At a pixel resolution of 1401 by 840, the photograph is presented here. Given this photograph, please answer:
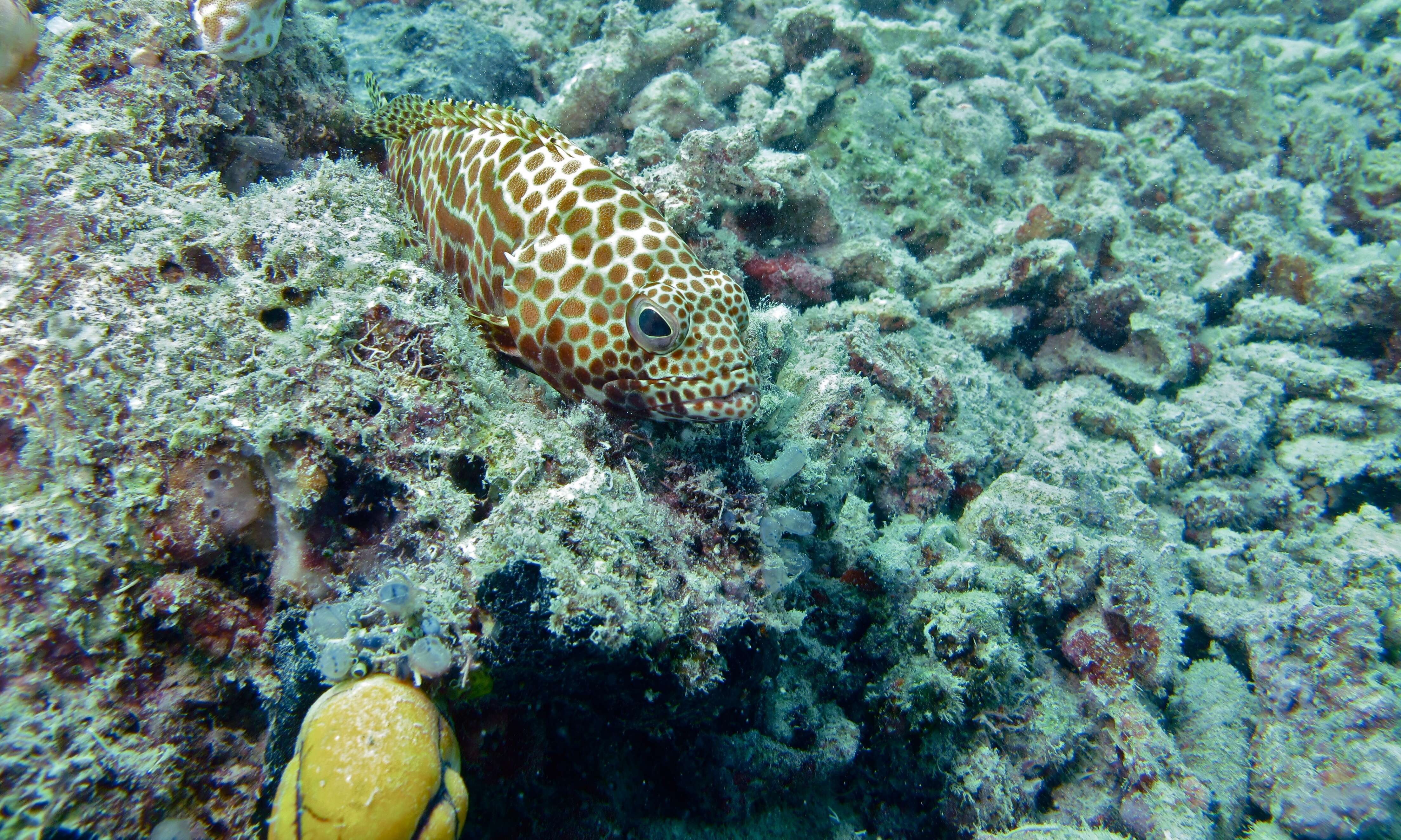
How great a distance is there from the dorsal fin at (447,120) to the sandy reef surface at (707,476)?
427 millimetres

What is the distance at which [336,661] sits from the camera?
2119 mm

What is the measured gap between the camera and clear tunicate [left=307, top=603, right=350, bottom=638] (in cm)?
215

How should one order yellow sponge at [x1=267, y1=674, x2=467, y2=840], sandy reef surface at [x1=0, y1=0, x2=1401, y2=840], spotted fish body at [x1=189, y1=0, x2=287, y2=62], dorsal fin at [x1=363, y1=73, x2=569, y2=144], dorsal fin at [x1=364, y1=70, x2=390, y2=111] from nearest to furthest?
yellow sponge at [x1=267, y1=674, x2=467, y2=840]
sandy reef surface at [x1=0, y1=0, x2=1401, y2=840]
spotted fish body at [x1=189, y1=0, x2=287, y2=62]
dorsal fin at [x1=363, y1=73, x2=569, y2=144]
dorsal fin at [x1=364, y1=70, x2=390, y2=111]

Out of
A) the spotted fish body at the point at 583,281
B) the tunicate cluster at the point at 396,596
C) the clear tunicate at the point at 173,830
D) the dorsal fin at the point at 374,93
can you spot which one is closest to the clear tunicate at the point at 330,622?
the tunicate cluster at the point at 396,596

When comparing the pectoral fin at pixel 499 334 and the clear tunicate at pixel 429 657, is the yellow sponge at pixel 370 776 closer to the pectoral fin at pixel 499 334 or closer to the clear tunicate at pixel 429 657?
the clear tunicate at pixel 429 657

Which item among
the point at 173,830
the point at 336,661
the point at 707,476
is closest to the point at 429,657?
the point at 336,661

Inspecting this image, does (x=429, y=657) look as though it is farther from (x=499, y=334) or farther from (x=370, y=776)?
(x=499, y=334)

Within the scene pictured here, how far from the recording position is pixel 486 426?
281 centimetres

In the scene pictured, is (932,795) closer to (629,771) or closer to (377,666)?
(629,771)

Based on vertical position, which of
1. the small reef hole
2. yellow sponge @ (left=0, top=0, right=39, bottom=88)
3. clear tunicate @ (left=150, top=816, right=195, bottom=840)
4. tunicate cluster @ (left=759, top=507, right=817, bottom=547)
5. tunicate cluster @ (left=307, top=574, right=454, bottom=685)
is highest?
yellow sponge @ (left=0, top=0, right=39, bottom=88)

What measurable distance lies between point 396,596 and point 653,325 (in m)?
1.76

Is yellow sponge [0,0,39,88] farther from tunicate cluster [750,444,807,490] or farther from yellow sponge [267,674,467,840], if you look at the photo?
tunicate cluster [750,444,807,490]

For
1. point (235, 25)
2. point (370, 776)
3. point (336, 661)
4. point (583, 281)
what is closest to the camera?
point (370, 776)

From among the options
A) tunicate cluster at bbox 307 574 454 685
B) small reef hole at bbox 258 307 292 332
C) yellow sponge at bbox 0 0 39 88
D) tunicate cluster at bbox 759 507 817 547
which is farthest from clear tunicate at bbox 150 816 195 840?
yellow sponge at bbox 0 0 39 88
